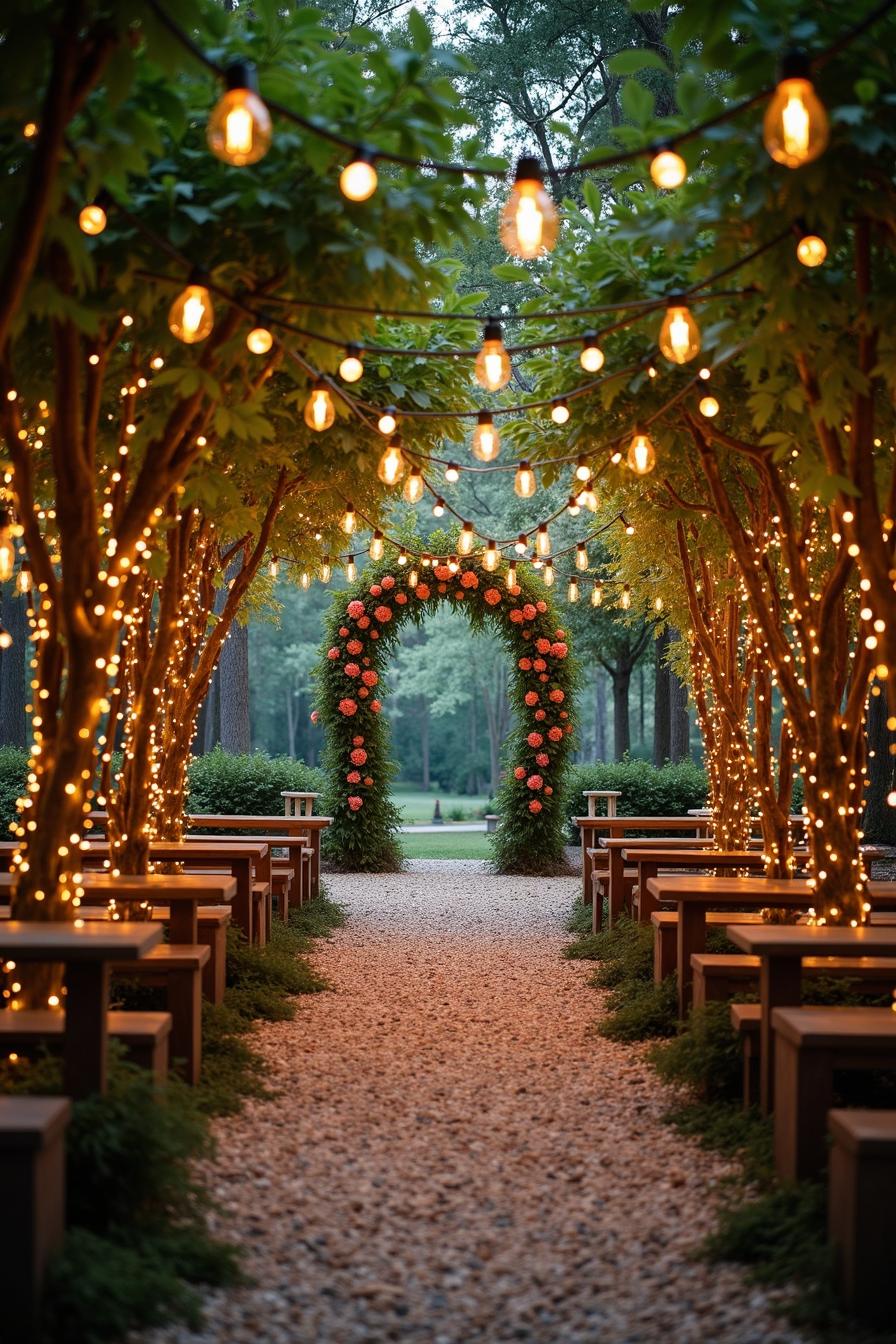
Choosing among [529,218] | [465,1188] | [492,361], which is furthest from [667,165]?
[465,1188]

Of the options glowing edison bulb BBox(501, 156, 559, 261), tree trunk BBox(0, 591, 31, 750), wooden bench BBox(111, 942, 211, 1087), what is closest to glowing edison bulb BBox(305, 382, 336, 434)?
glowing edison bulb BBox(501, 156, 559, 261)

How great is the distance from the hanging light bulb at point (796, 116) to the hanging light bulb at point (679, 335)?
1.12 meters

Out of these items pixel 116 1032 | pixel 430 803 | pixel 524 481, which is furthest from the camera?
pixel 430 803

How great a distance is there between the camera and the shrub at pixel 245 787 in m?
14.5

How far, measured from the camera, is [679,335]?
383 centimetres

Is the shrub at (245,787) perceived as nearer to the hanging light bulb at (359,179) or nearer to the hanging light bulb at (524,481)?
the hanging light bulb at (524,481)

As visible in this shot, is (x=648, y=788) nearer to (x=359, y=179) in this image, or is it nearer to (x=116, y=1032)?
(x=116, y=1032)

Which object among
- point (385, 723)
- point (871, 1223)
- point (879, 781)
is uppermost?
point (385, 723)

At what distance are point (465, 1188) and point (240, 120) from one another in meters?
3.20

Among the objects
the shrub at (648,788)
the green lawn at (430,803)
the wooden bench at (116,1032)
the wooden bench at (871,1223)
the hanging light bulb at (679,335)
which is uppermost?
the hanging light bulb at (679,335)

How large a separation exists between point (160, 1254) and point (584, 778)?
1295 centimetres

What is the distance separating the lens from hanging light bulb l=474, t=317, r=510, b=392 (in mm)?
4176

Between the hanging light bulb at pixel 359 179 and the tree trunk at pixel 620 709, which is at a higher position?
the hanging light bulb at pixel 359 179

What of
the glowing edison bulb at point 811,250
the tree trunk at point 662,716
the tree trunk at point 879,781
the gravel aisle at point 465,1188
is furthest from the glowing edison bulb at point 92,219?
the tree trunk at point 662,716
